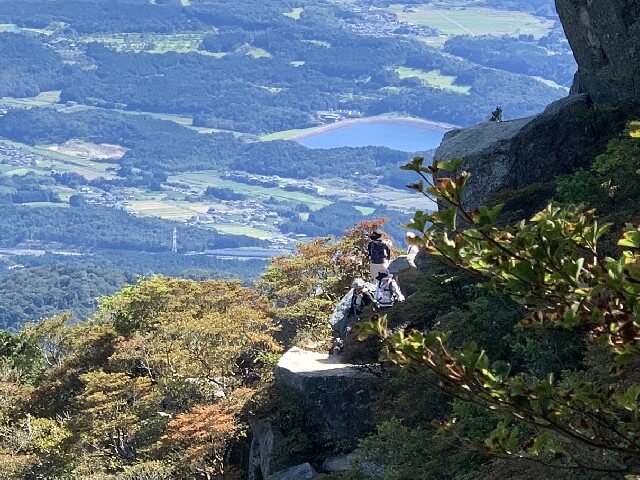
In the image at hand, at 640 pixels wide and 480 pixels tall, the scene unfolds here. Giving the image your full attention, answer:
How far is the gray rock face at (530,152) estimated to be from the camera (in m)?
17.7

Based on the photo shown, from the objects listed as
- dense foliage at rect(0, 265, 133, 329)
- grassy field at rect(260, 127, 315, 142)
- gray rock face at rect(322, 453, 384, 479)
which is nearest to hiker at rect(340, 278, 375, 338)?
gray rock face at rect(322, 453, 384, 479)

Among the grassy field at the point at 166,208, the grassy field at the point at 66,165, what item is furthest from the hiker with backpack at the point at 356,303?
the grassy field at the point at 66,165

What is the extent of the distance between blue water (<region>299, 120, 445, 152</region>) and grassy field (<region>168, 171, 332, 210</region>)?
62.0 feet

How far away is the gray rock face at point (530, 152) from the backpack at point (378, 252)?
173 centimetres

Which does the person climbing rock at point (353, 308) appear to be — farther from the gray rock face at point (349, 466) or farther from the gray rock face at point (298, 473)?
the gray rock face at point (298, 473)

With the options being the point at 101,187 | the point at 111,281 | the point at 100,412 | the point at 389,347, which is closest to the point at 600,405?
the point at 389,347

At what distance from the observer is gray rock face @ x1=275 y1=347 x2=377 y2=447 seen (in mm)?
14789

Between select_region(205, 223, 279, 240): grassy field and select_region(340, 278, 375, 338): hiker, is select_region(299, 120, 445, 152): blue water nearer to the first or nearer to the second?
select_region(205, 223, 279, 240): grassy field

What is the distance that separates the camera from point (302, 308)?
19.1 metres

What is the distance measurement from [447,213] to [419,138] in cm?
18192

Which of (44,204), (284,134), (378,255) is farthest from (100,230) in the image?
(378,255)

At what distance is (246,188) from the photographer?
16312cm

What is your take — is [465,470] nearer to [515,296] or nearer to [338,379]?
[338,379]

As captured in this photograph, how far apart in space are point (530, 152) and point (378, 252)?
3029 mm
